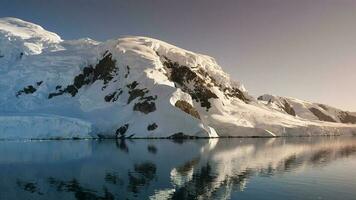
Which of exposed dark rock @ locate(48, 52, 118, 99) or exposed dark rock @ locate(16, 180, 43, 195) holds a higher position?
exposed dark rock @ locate(48, 52, 118, 99)

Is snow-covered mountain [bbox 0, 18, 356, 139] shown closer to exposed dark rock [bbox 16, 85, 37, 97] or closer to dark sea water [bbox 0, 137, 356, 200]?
exposed dark rock [bbox 16, 85, 37, 97]

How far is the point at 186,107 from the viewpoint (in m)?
167

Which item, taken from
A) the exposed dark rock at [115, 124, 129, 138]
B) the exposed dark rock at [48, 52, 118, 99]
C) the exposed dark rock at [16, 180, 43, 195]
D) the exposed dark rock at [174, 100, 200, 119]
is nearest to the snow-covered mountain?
the exposed dark rock at [48, 52, 118, 99]

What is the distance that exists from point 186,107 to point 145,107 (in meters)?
15.1

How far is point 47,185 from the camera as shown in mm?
A: 60438

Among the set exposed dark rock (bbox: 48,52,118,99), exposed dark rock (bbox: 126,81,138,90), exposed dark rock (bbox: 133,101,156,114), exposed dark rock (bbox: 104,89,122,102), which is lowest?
exposed dark rock (bbox: 133,101,156,114)

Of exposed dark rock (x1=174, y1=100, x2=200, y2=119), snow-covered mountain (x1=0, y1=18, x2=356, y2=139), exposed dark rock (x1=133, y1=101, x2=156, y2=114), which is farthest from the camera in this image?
exposed dark rock (x1=174, y1=100, x2=200, y2=119)

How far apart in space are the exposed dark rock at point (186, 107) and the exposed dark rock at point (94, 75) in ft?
120

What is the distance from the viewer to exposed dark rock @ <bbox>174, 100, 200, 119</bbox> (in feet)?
541

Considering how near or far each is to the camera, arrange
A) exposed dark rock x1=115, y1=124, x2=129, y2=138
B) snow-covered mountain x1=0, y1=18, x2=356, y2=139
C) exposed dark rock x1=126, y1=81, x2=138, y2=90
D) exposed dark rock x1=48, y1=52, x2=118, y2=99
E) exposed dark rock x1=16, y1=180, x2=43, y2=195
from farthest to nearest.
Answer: exposed dark rock x1=48, y1=52, x2=118, y2=99
exposed dark rock x1=126, y1=81, x2=138, y2=90
exposed dark rock x1=115, y1=124, x2=129, y2=138
snow-covered mountain x1=0, y1=18, x2=356, y2=139
exposed dark rock x1=16, y1=180, x2=43, y2=195

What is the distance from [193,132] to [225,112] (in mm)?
31122

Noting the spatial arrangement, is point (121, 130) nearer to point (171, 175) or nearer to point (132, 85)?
point (132, 85)

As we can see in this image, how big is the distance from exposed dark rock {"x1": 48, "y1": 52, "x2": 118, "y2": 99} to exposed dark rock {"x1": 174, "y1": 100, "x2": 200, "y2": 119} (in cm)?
3645

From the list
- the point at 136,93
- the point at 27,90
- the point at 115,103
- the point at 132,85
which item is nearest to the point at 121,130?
the point at 115,103
